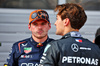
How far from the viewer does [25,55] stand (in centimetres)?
274

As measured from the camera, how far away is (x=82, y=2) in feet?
18.2

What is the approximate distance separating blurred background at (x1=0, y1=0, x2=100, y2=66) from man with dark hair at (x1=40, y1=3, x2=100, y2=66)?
3.31 m

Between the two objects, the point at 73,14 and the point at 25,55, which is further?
the point at 25,55

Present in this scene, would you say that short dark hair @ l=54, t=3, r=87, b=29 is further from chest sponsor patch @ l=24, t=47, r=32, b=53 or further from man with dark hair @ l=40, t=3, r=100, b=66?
chest sponsor patch @ l=24, t=47, r=32, b=53

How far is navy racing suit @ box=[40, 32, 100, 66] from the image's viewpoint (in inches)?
76.6

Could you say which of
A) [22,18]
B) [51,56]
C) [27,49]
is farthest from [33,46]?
[22,18]

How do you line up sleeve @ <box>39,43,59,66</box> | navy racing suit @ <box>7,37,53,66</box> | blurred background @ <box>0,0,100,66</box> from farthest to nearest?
blurred background @ <box>0,0,100,66</box>, navy racing suit @ <box>7,37,53,66</box>, sleeve @ <box>39,43,59,66</box>

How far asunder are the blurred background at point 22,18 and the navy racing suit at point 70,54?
3.41 metres

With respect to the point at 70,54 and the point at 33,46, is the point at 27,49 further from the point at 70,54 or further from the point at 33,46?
the point at 70,54

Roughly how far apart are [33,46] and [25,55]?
0.17 m

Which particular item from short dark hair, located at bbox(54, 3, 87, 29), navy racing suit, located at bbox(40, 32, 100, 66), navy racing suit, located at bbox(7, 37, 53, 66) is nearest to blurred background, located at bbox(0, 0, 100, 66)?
navy racing suit, located at bbox(7, 37, 53, 66)

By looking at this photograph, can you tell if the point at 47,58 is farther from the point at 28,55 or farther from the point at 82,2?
the point at 82,2

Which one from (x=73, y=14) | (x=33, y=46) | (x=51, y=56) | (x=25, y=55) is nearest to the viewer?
(x=51, y=56)

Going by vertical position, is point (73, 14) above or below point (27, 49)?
above
